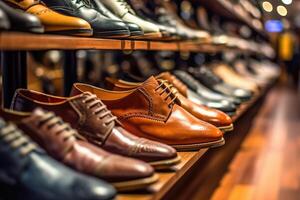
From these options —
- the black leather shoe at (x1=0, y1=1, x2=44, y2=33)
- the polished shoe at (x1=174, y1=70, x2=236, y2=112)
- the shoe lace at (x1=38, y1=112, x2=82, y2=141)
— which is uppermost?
the black leather shoe at (x1=0, y1=1, x2=44, y2=33)

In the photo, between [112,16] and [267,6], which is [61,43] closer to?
[112,16]

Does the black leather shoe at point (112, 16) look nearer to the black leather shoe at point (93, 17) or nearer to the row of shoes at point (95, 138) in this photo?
the black leather shoe at point (93, 17)

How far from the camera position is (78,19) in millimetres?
1132

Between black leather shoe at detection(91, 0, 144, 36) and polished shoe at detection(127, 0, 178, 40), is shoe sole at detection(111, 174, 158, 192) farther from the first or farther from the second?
polished shoe at detection(127, 0, 178, 40)

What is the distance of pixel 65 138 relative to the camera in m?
0.94

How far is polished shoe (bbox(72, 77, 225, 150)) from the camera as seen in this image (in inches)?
51.3

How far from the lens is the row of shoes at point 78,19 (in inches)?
35.4

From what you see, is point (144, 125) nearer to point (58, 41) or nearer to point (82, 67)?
point (58, 41)

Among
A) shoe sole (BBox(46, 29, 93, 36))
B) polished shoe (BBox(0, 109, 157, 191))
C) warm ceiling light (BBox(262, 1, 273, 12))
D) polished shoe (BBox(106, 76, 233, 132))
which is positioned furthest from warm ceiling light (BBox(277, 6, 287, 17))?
polished shoe (BBox(0, 109, 157, 191))

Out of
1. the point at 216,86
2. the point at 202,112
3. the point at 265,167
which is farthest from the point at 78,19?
the point at 265,167

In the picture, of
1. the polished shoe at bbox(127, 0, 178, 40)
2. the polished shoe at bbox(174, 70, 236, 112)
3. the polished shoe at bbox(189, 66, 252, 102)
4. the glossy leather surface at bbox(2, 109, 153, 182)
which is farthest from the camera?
the polished shoe at bbox(189, 66, 252, 102)

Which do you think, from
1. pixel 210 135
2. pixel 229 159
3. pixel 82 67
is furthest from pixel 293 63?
pixel 210 135

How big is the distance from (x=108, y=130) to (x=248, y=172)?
6.05 ft

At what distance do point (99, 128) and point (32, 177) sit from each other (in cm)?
26
